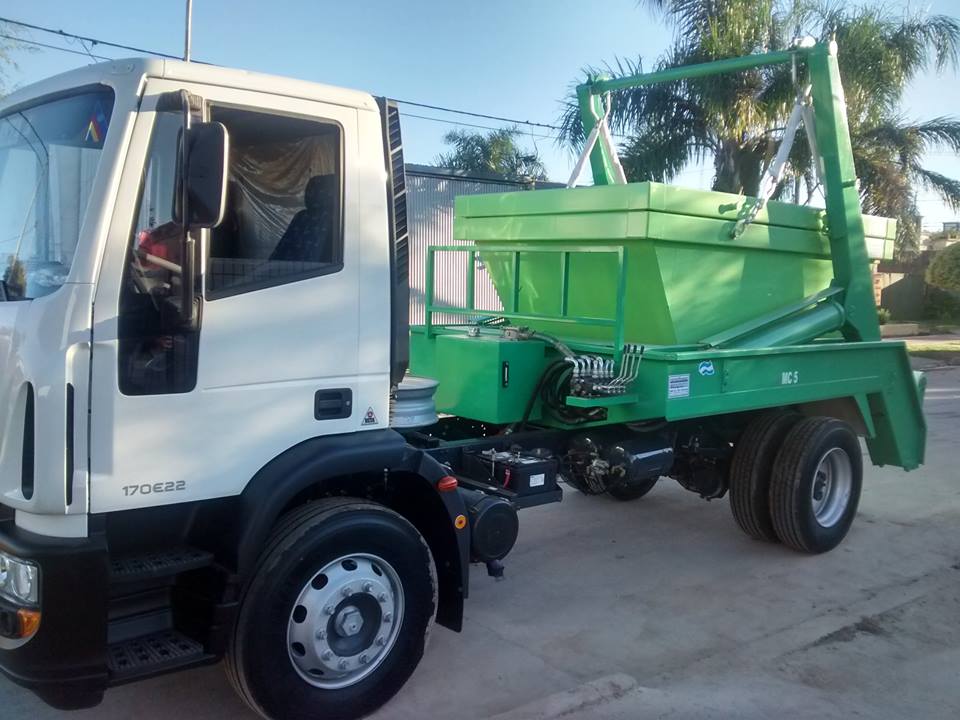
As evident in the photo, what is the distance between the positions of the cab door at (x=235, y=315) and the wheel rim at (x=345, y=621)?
0.56 m

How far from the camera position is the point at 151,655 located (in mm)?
3350

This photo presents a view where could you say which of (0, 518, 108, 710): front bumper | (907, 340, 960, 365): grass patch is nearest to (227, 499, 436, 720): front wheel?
(0, 518, 108, 710): front bumper

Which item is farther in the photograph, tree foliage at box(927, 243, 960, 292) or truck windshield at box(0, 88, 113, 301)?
tree foliage at box(927, 243, 960, 292)

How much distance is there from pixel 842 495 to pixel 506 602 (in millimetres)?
2864

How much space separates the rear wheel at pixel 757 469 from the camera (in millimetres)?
6289

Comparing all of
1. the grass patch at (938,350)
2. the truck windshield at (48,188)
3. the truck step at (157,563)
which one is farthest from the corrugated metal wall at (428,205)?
the truck step at (157,563)

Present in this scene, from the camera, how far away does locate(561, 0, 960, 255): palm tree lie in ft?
50.1

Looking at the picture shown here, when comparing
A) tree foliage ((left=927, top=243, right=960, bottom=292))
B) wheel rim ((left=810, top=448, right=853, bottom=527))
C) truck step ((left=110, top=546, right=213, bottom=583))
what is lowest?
wheel rim ((left=810, top=448, right=853, bottom=527))

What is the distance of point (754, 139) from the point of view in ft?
52.0

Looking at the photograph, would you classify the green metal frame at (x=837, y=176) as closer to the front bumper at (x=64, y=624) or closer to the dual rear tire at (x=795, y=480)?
the dual rear tire at (x=795, y=480)

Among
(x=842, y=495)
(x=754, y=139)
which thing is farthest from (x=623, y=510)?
(x=754, y=139)

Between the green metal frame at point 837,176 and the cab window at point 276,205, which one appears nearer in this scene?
the cab window at point 276,205

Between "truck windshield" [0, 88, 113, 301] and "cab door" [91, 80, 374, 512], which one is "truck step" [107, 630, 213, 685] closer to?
"cab door" [91, 80, 374, 512]

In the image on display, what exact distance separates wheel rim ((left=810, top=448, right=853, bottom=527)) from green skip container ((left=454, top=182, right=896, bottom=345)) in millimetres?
1216
